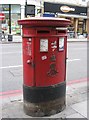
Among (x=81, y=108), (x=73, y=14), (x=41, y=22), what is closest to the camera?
(x=41, y=22)

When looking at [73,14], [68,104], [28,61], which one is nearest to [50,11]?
[73,14]

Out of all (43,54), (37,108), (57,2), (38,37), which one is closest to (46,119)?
(37,108)

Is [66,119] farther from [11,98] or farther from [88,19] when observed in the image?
[88,19]

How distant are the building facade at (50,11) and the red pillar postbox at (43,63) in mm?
23535

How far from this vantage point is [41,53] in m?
4.17

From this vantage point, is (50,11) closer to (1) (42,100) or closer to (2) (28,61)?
(2) (28,61)

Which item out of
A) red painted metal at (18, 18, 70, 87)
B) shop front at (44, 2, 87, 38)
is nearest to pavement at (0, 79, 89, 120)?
red painted metal at (18, 18, 70, 87)

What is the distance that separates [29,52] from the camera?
422 cm

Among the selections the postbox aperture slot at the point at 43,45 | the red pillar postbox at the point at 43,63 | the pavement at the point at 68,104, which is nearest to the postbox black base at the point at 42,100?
the red pillar postbox at the point at 43,63

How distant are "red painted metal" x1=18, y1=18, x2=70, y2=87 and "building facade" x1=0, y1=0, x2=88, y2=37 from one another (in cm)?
2356

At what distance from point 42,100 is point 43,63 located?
2.11 feet

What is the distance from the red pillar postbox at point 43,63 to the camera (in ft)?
13.5

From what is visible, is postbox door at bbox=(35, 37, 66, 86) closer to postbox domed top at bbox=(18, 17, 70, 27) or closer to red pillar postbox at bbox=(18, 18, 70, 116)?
red pillar postbox at bbox=(18, 18, 70, 116)

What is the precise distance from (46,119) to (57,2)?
28732mm
